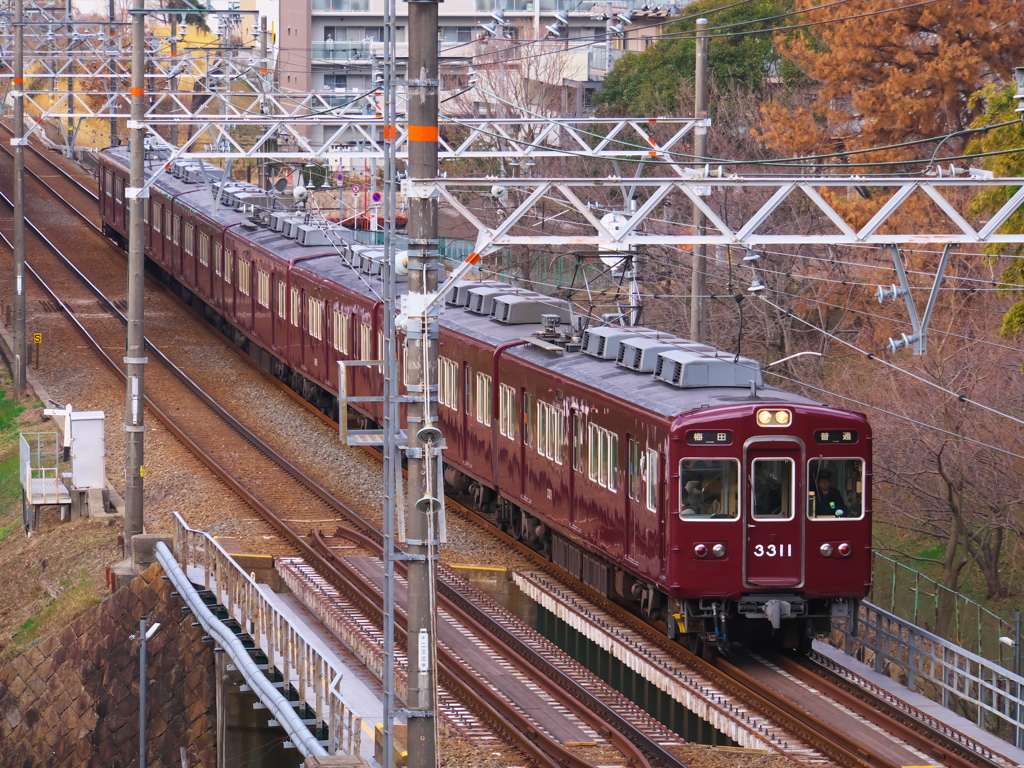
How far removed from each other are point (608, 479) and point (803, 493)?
216cm

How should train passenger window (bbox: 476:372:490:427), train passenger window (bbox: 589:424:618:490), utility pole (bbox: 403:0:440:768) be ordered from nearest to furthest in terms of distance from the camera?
utility pole (bbox: 403:0:440:768) < train passenger window (bbox: 589:424:618:490) < train passenger window (bbox: 476:372:490:427)

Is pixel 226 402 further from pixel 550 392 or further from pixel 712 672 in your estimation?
pixel 712 672

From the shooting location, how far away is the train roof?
14344 millimetres

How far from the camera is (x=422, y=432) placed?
9.55m

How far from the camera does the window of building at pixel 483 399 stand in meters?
19.0

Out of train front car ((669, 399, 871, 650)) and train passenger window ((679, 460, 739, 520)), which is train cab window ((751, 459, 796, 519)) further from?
train passenger window ((679, 460, 739, 520))

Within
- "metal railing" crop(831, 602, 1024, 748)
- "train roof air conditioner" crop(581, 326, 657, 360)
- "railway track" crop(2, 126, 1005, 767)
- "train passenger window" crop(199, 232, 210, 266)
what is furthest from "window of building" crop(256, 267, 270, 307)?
"railway track" crop(2, 126, 1005, 767)

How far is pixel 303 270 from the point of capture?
1049 inches

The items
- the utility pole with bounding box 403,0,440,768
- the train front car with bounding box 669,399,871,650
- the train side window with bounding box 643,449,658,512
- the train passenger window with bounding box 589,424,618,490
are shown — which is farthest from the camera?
the train passenger window with bounding box 589,424,618,490

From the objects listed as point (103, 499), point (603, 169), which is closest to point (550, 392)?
point (103, 499)

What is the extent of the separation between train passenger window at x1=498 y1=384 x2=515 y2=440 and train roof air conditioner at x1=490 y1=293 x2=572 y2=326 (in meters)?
1.70

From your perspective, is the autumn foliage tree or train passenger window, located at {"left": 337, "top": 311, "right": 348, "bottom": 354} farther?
the autumn foliage tree

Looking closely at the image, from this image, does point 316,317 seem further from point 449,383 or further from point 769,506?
point 769,506

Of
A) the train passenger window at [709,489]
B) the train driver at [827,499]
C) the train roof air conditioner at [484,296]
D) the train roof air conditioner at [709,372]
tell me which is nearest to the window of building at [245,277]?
the train roof air conditioner at [484,296]
